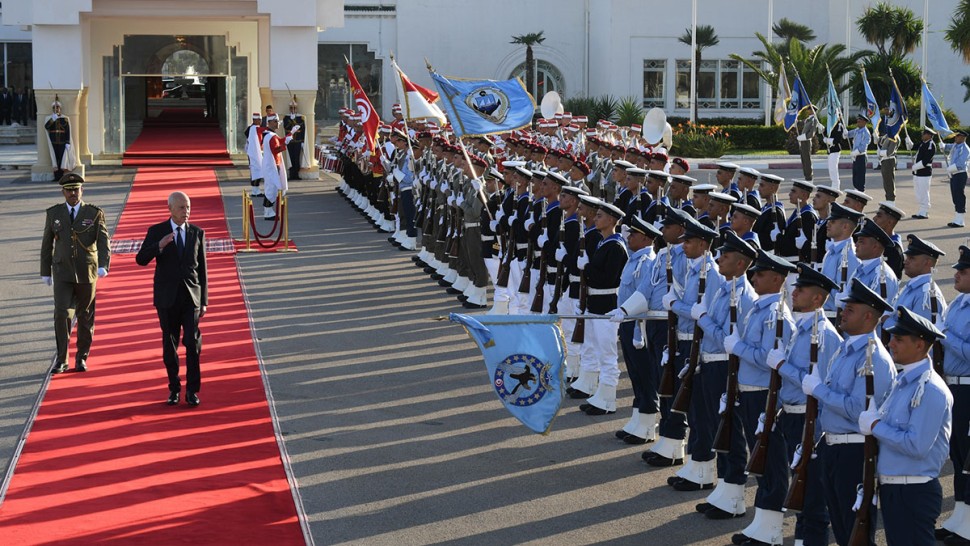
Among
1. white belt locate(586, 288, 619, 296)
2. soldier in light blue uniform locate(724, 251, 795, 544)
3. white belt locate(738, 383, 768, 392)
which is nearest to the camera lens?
soldier in light blue uniform locate(724, 251, 795, 544)

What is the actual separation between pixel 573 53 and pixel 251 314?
1432 inches

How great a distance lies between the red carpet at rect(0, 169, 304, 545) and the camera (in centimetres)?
851

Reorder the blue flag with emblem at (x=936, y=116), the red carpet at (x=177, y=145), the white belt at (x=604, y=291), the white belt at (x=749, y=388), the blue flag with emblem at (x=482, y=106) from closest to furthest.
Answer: the white belt at (x=749, y=388)
the white belt at (x=604, y=291)
the blue flag with emblem at (x=482, y=106)
the blue flag with emblem at (x=936, y=116)
the red carpet at (x=177, y=145)

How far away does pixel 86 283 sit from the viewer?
42.1ft

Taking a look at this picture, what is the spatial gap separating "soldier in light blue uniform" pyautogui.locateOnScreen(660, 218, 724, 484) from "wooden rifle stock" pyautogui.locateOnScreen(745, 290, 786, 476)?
1154 millimetres

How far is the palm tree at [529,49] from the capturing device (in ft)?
160

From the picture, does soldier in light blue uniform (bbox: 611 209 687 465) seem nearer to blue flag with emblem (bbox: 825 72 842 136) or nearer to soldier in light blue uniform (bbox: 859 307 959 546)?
soldier in light blue uniform (bbox: 859 307 959 546)

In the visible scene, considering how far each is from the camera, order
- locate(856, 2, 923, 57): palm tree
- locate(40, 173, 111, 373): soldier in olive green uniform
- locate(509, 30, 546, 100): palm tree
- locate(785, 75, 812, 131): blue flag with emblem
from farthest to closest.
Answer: locate(509, 30, 546, 100): palm tree < locate(856, 2, 923, 57): palm tree < locate(785, 75, 812, 131): blue flag with emblem < locate(40, 173, 111, 373): soldier in olive green uniform

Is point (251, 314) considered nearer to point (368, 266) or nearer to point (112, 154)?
point (368, 266)

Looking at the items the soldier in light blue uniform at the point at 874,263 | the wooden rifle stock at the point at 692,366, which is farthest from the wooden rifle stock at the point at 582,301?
the soldier in light blue uniform at the point at 874,263

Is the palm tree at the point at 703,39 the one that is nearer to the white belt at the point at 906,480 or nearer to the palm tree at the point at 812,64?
the palm tree at the point at 812,64

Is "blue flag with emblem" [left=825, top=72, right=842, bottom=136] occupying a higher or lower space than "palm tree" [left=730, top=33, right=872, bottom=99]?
lower

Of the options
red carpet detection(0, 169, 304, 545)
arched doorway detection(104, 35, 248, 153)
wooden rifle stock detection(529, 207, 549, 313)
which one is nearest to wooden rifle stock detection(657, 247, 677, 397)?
red carpet detection(0, 169, 304, 545)

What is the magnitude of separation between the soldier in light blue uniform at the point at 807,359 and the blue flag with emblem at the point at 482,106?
30.0 feet
